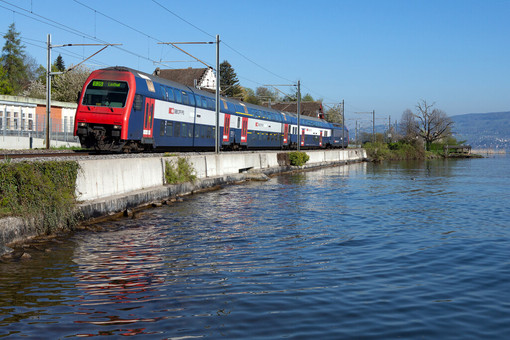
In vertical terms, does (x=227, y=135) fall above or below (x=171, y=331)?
above

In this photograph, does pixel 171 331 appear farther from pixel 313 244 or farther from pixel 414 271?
pixel 313 244

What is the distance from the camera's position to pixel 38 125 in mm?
44312

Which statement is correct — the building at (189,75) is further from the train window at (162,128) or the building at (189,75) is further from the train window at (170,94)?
the train window at (162,128)

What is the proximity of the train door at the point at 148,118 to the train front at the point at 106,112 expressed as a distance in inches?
61.1

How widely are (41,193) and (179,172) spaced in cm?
1070

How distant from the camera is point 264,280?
8430 mm

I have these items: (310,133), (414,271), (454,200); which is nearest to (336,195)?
(454,200)

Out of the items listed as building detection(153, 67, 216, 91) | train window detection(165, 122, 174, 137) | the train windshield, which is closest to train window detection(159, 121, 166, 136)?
train window detection(165, 122, 174, 137)

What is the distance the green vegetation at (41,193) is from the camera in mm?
10945

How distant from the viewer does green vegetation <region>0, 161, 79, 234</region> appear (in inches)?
431

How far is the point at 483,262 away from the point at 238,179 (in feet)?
67.9

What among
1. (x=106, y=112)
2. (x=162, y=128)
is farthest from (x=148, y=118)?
(x=106, y=112)

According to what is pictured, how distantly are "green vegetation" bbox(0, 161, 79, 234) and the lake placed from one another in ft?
1.95

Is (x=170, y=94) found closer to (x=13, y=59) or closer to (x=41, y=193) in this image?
(x=41, y=193)
